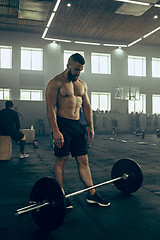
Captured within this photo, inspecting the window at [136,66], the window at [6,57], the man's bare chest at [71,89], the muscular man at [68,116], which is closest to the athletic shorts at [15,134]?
the muscular man at [68,116]

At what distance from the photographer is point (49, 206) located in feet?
5.13

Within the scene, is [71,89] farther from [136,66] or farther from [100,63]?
[136,66]

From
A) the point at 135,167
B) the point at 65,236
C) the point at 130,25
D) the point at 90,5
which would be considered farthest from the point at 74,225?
the point at 130,25

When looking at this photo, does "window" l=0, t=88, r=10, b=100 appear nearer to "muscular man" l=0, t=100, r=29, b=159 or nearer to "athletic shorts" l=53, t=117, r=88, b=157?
"muscular man" l=0, t=100, r=29, b=159

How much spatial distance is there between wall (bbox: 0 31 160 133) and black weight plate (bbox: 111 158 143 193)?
992 cm

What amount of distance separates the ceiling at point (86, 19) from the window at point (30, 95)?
3104 millimetres

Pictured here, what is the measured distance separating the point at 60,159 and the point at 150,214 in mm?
834

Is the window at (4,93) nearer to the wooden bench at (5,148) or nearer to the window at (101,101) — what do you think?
the window at (101,101)

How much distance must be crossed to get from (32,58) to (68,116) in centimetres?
1182

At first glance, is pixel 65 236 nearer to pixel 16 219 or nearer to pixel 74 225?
pixel 74 225

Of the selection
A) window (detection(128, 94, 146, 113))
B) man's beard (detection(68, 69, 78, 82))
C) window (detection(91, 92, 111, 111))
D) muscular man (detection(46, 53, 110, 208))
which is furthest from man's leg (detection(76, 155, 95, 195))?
window (detection(128, 94, 146, 113))

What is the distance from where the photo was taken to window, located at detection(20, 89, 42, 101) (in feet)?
42.1

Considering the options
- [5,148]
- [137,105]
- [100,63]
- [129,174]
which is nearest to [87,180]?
[129,174]

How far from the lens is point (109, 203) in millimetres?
2010
